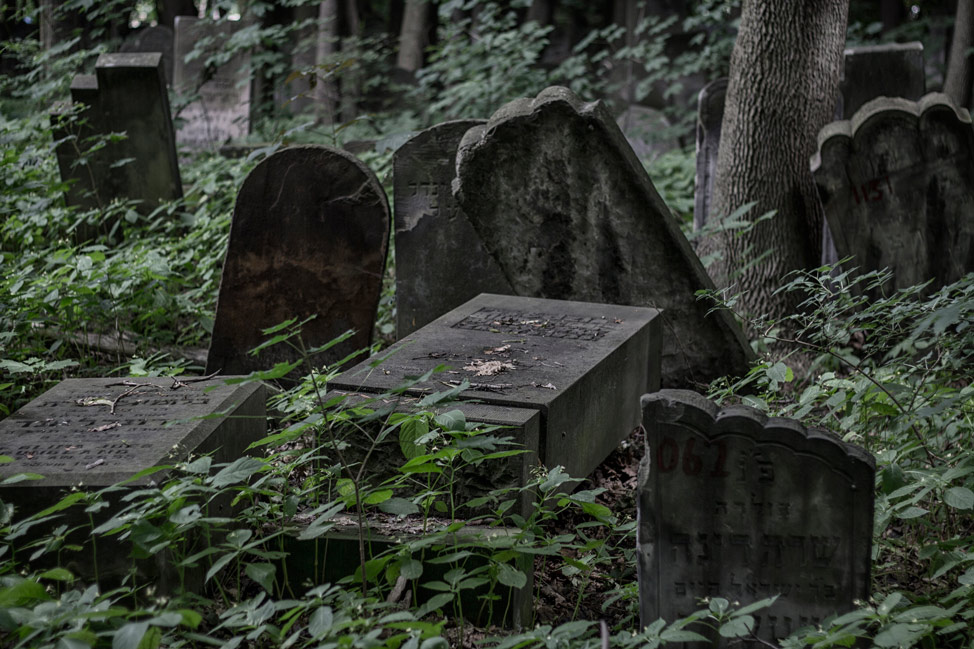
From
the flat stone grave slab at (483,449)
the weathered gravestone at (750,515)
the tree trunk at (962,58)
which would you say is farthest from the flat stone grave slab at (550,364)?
the tree trunk at (962,58)

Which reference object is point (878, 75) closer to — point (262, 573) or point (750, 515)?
point (750, 515)

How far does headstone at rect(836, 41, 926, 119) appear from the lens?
725cm

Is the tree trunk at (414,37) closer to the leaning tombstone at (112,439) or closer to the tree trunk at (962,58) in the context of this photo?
the tree trunk at (962,58)

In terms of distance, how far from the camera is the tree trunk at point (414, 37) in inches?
639

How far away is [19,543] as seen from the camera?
2.83m

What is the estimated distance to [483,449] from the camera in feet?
9.88

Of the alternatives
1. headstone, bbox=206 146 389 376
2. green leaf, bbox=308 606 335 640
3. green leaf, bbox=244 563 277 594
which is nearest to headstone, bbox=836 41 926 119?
headstone, bbox=206 146 389 376

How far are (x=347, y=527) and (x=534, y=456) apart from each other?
656mm

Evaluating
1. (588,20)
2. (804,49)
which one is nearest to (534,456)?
(804,49)

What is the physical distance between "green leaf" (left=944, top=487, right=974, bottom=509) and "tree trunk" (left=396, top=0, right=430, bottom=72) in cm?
1427

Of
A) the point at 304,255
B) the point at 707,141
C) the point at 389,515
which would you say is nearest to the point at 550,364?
the point at 389,515

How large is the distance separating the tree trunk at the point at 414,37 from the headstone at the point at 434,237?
11124mm

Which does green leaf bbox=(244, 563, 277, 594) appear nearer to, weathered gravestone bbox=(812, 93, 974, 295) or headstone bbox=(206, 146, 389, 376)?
headstone bbox=(206, 146, 389, 376)

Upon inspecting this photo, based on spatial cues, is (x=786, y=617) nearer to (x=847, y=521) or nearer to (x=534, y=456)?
(x=847, y=521)
